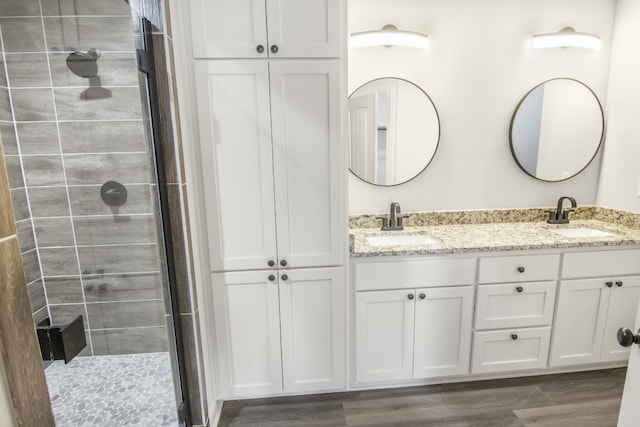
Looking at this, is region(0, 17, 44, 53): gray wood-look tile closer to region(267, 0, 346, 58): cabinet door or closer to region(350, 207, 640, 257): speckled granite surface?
region(267, 0, 346, 58): cabinet door

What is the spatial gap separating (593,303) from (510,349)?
564mm

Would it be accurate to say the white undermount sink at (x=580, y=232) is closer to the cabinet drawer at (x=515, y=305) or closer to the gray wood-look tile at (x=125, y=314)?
the cabinet drawer at (x=515, y=305)

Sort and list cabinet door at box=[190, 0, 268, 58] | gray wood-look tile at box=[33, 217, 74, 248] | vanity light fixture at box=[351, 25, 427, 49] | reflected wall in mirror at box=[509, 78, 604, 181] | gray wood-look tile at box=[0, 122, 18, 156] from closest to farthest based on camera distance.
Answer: cabinet door at box=[190, 0, 268, 58] → gray wood-look tile at box=[0, 122, 18, 156] → gray wood-look tile at box=[33, 217, 74, 248] → vanity light fixture at box=[351, 25, 427, 49] → reflected wall in mirror at box=[509, 78, 604, 181]

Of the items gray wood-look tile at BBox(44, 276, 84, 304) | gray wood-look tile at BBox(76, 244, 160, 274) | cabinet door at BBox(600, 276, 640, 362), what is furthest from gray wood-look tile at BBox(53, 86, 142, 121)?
cabinet door at BBox(600, 276, 640, 362)

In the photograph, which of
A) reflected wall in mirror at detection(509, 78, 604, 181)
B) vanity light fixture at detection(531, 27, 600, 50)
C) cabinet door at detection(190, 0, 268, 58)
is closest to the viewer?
cabinet door at detection(190, 0, 268, 58)

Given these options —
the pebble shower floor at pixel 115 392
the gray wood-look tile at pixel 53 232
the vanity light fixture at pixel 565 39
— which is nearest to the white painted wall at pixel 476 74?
the vanity light fixture at pixel 565 39

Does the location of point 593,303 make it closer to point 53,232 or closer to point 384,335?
point 384,335

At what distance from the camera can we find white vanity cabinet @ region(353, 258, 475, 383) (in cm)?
174

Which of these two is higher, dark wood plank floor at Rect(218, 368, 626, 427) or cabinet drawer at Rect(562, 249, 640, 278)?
cabinet drawer at Rect(562, 249, 640, 278)

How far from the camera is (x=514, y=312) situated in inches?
72.7

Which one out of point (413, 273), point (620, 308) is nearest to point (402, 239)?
point (413, 273)

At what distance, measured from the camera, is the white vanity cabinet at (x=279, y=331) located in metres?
1.65

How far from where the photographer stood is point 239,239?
1.60 m

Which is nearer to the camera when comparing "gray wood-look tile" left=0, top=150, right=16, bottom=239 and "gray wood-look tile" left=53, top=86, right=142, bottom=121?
"gray wood-look tile" left=0, top=150, right=16, bottom=239
